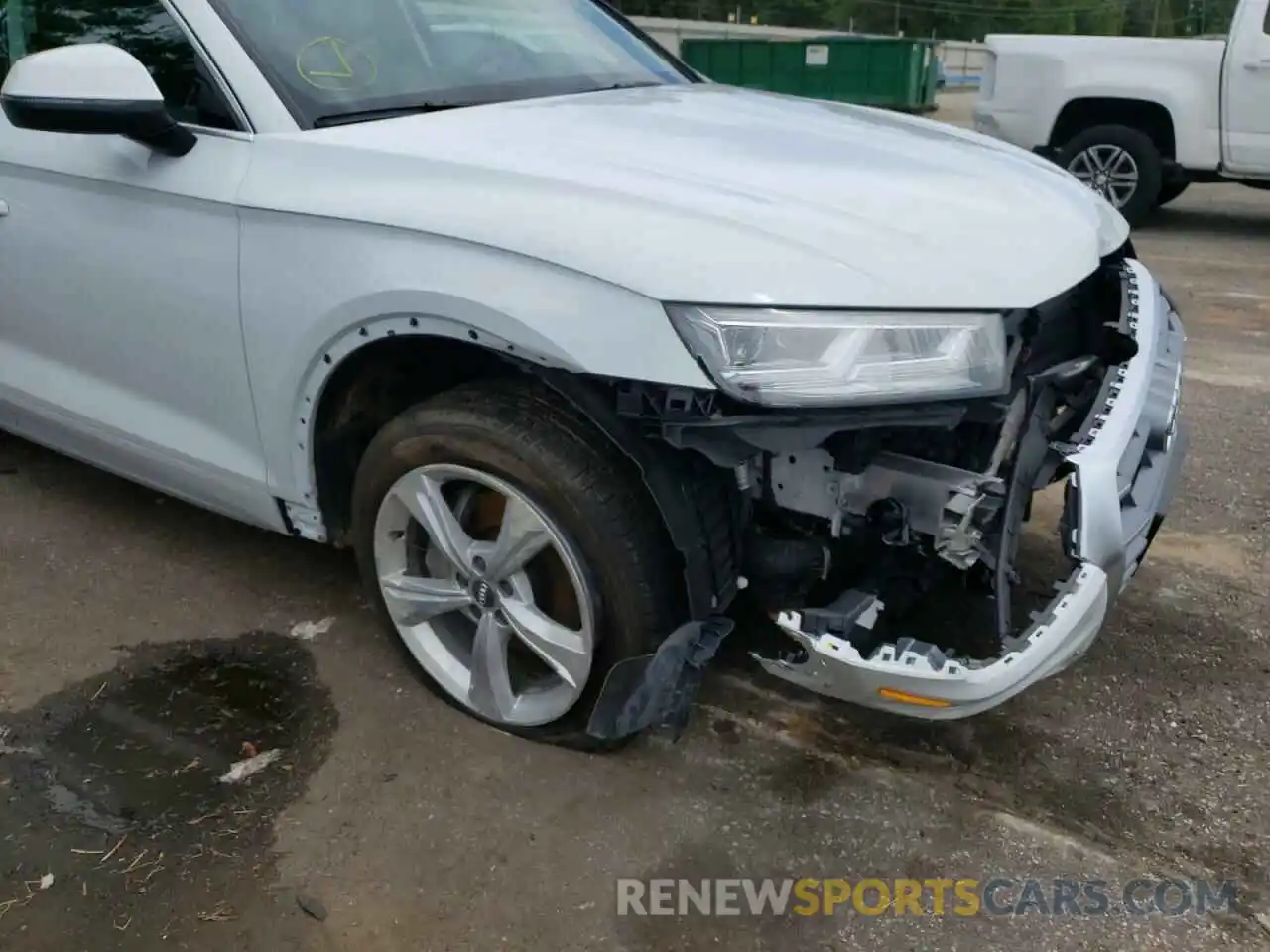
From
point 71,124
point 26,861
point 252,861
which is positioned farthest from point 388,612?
point 71,124

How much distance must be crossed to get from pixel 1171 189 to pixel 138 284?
861 cm

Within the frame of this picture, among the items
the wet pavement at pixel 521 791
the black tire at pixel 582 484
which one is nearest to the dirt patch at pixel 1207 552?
the wet pavement at pixel 521 791

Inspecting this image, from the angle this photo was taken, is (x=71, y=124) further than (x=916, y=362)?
Yes

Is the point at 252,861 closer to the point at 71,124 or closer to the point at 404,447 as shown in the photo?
the point at 404,447

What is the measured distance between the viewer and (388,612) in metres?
2.73

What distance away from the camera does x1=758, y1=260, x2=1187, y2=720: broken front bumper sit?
1.98m

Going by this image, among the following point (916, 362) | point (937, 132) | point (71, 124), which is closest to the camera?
point (916, 362)

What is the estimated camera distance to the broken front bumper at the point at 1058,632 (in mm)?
1983

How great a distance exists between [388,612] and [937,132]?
72.0 inches

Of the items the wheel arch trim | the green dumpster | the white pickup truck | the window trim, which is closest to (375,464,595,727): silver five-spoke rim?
the wheel arch trim

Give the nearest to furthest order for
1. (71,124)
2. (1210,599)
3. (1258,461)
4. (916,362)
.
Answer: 1. (916,362)
2. (71,124)
3. (1210,599)
4. (1258,461)

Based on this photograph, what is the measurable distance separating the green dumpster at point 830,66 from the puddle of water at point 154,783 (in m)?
20.1

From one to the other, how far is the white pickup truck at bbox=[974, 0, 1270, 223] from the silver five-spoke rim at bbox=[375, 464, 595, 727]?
7403 millimetres

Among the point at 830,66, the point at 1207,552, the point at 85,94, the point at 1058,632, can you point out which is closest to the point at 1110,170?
the point at 1207,552
